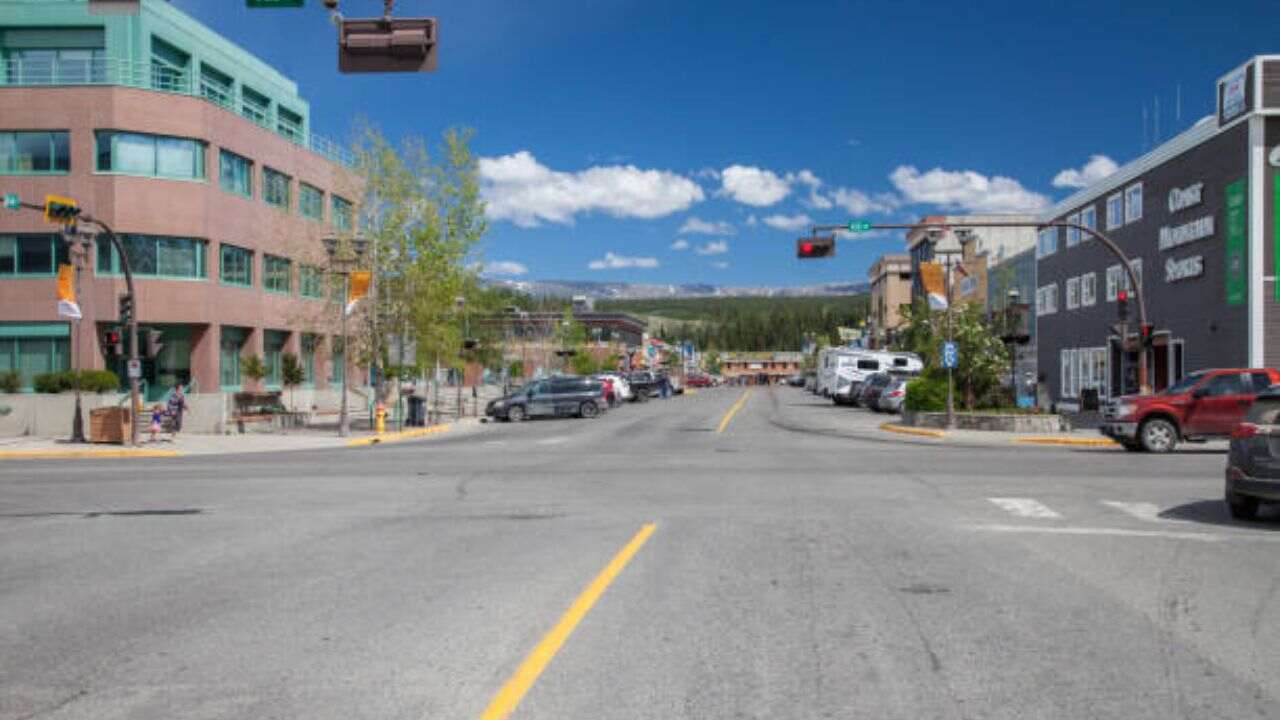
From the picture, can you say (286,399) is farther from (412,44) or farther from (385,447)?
(412,44)

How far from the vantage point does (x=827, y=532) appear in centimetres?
1135

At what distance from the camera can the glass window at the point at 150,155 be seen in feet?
136

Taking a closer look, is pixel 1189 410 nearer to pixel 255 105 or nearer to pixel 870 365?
A: pixel 870 365

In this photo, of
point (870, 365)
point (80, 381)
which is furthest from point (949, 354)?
point (870, 365)

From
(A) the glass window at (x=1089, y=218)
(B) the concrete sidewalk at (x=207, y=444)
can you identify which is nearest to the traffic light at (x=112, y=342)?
(B) the concrete sidewalk at (x=207, y=444)

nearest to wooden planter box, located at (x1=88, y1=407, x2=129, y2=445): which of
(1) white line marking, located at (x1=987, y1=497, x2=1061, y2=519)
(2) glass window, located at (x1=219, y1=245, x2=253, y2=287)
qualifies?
(2) glass window, located at (x1=219, y1=245, x2=253, y2=287)

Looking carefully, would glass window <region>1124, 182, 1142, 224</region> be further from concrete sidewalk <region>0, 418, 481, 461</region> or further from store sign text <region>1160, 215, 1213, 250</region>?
concrete sidewalk <region>0, 418, 481, 461</region>

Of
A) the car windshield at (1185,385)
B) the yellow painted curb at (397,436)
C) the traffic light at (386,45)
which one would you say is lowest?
the yellow painted curb at (397,436)

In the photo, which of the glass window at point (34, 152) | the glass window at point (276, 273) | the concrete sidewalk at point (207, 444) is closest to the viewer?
the concrete sidewalk at point (207, 444)

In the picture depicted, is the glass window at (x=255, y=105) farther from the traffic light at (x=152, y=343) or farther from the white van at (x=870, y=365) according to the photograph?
the white van at (x=870, y=365)

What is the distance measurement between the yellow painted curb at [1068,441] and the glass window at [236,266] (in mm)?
33075

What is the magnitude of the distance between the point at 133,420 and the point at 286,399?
2171 centimetres

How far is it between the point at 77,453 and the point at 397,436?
967cm

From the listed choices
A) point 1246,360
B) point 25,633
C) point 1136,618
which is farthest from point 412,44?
point 1246,360
